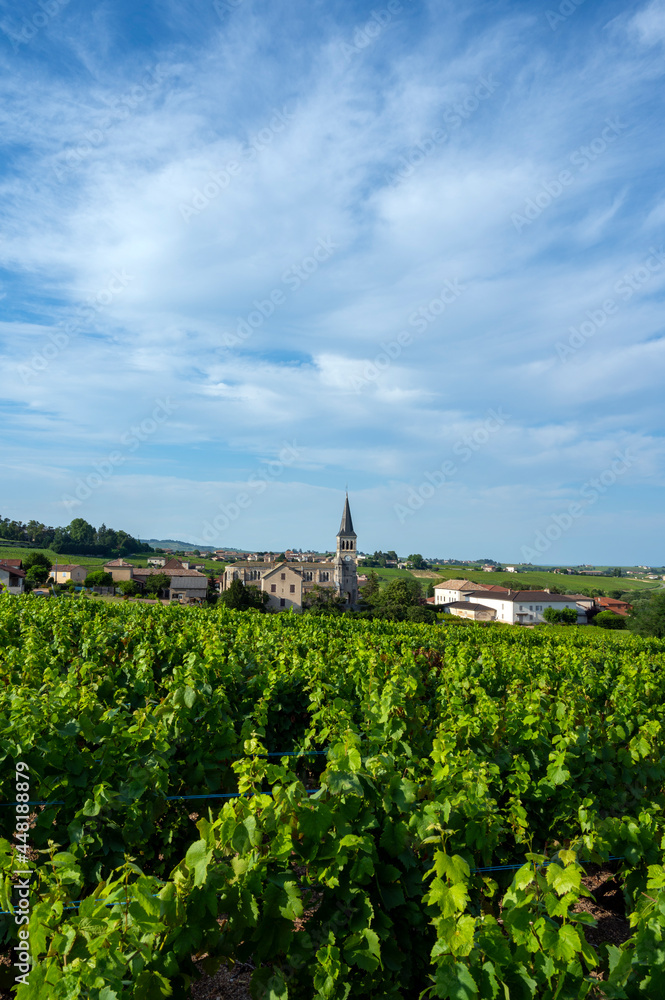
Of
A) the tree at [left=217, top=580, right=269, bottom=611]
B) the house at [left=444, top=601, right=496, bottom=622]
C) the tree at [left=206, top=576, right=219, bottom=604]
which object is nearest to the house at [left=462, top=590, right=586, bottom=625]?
the house at [left=444, top=601, right=496, bottom=622]

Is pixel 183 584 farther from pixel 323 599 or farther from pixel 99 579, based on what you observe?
pixel 323 599

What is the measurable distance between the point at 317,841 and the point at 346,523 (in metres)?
84.4

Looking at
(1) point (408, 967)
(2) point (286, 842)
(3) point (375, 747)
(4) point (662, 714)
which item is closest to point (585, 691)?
(4) point (662, 714)

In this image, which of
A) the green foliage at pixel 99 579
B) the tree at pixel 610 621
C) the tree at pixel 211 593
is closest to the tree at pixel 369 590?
the tree at pixel 211 593

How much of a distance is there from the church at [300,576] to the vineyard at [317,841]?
60880 mm

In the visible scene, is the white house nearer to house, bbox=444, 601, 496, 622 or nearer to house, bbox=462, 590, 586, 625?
house, bbox=444, 601, 496, 622

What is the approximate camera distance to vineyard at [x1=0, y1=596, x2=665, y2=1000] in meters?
2.14

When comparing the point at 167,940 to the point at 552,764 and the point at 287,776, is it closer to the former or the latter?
the point at 287,776

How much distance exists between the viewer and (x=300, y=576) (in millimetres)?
69312

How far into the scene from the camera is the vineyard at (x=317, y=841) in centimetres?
214

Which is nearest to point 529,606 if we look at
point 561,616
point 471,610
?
point 471,610

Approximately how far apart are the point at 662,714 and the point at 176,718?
560 centimetres

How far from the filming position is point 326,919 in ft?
8.61

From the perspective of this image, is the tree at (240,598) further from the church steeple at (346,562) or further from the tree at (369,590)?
the church steeple at (346,562)
